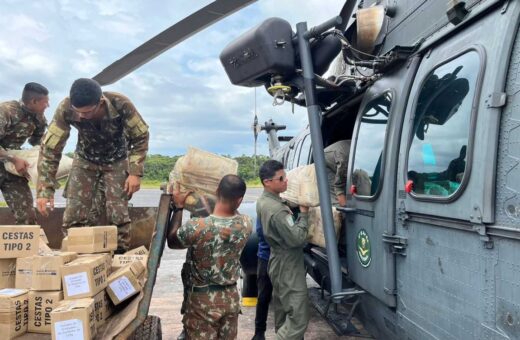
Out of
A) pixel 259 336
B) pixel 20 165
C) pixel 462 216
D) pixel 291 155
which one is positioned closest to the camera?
pixel 462 216

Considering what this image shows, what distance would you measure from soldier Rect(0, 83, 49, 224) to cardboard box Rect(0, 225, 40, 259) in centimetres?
148

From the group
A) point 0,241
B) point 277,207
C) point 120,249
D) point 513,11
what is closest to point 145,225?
point 120,249

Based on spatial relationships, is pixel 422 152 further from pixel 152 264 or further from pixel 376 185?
pixel 152 264

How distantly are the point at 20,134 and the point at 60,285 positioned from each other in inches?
88.9

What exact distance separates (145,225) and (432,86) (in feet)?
8.99

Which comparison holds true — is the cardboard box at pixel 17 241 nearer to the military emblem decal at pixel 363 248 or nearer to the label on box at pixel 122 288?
the label on box at pixel 122 288

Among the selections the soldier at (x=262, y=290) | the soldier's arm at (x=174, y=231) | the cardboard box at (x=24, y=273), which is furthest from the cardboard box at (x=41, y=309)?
the soldier at (x=262, y=290)

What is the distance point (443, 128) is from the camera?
229 cm

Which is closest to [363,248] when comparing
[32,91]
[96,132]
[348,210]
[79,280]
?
[348,210]

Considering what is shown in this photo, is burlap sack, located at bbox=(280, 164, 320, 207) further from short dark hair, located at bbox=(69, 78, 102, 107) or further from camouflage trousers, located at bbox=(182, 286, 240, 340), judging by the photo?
short dark hair, located at bbox=(69, 78, 102, 107)

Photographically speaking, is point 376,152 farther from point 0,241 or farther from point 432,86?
point 0,241

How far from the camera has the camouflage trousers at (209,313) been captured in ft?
9.20

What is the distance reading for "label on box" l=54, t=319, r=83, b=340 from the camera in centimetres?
202

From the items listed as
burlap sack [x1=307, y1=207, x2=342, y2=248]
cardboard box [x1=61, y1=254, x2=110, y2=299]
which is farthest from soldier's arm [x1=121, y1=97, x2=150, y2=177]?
burlap sack [x1=307, y1=207, x2=342, y2=248]
